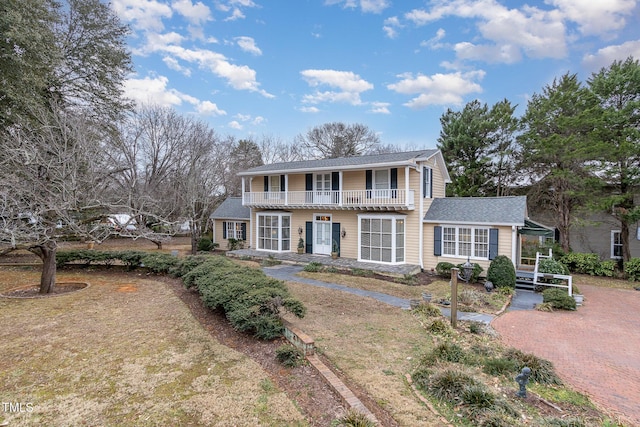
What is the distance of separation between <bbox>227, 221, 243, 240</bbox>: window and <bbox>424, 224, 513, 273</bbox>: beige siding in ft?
43.8

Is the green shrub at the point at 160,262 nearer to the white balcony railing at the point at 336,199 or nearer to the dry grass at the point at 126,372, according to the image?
the dry grass at the point at 126,372

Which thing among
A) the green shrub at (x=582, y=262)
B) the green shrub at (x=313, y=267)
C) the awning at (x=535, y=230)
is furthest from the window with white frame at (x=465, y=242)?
the green shrub at (x=582, y=262)

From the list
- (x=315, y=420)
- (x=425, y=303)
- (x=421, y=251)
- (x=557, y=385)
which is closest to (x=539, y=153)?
(x=421, y=251)

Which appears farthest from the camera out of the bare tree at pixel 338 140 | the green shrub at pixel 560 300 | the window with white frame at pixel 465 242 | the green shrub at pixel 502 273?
the bare tree at pixel 338 140

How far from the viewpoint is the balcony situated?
50.6 feet

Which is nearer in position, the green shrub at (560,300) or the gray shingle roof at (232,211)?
the green shrub at (560,300)

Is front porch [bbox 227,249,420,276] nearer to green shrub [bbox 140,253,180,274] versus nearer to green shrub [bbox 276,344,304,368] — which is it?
green shrub [bbox 140,253,180,274]

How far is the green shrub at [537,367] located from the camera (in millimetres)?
5496

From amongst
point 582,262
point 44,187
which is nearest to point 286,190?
point 44,187

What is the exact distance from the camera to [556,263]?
13.2 metres

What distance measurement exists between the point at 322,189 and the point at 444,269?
25.4 feet

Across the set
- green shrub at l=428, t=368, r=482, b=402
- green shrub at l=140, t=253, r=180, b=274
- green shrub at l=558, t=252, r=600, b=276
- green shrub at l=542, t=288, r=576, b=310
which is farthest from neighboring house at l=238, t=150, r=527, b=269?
green shrub at l=428, t=368, r=482, b=402

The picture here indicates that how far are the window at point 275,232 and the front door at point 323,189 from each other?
104 inches

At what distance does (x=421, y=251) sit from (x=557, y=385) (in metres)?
10.6
